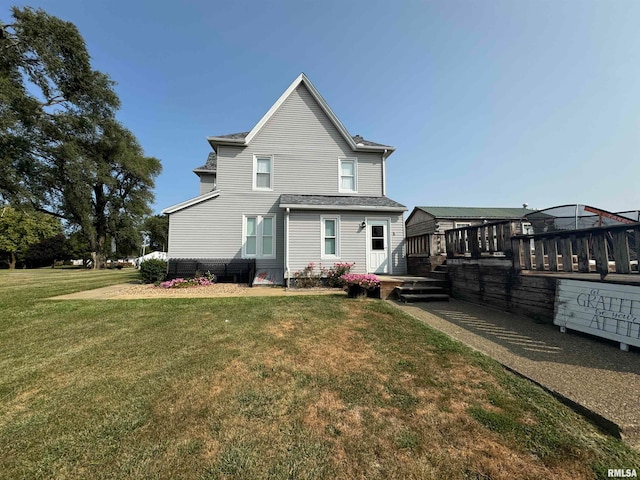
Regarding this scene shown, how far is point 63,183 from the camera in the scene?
21578 mm

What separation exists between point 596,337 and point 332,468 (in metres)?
5.16

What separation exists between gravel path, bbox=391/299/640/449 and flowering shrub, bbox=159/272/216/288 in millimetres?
9146

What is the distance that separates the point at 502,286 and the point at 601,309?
214cm

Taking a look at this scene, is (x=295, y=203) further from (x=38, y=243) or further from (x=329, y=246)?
(x=38, y=243)

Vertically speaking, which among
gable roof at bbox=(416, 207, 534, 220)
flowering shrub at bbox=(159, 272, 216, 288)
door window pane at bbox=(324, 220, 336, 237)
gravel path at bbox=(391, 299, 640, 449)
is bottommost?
gravel path at bbox=(391, 299, 640, 449)

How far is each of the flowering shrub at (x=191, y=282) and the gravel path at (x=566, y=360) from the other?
30.0 ft

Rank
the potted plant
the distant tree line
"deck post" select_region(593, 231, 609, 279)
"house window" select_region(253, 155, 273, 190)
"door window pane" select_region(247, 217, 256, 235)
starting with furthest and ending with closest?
the distant tree line < "house window" select_region(253, 155, 273, 190) < "door window pane" select_region(247, 217, 256, 235) < the potted plant < "deck post" select_region(593, 231, 609, 279)

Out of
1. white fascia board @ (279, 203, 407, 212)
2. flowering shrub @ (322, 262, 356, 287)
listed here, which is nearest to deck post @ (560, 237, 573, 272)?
flowering shrub @ (322, 262, 356, 287)

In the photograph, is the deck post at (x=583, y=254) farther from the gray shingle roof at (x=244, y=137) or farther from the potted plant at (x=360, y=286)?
the gray shingle roof at (x=244, y=137)

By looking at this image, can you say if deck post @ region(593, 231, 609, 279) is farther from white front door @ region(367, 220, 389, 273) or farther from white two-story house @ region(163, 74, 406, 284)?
white front door @ region(367, 220, 389, 273)

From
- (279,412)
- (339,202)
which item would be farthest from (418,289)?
(279,412)

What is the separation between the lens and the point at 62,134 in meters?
20.9

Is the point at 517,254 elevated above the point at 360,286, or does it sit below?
above

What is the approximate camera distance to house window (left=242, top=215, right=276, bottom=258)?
496 inches
